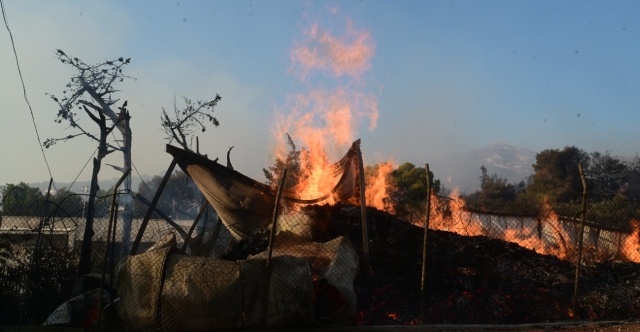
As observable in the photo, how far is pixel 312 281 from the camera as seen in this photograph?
279 inches

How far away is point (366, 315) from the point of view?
8.08 m

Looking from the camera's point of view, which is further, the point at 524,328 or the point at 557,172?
the point at 557,172

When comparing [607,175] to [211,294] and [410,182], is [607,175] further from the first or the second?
[211,294]

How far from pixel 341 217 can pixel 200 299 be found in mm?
4272

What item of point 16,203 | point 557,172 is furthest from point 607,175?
point 16,203

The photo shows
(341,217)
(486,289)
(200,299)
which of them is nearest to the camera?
(200,299)

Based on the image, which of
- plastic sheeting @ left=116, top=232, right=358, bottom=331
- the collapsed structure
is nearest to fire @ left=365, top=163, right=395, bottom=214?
the collapsed structure

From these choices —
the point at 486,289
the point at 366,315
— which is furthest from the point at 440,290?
the point at 366,315

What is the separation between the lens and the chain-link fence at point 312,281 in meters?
6.77

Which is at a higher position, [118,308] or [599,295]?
[599,295]

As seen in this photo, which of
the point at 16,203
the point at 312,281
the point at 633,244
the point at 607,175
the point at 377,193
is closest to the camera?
the point at 312,281

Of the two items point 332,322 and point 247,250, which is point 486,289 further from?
point 247,250

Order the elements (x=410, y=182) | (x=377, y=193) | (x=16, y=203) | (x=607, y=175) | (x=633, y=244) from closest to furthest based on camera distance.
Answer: (x=16, y=203), (x=377, y=193), (x=633, y=244), (x=410, y=182), (x=607, y=175)

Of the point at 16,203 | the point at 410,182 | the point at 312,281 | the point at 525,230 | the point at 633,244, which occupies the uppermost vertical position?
the point at 410,182
